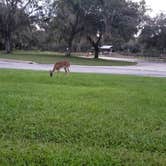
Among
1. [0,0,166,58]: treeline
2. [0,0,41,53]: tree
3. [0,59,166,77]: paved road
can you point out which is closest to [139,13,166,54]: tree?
[0,0,166,58]: treeline

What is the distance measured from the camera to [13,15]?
160 ft

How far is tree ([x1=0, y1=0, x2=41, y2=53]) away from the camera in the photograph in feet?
158

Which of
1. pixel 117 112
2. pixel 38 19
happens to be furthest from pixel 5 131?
pixel 38 19

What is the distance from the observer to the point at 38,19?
53406 mm

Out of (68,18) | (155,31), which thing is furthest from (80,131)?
(155,31)

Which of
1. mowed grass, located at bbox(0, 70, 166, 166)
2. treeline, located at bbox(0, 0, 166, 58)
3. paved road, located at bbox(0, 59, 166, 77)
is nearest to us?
mowed grass, located at bbox(0, 70, 166, 166)

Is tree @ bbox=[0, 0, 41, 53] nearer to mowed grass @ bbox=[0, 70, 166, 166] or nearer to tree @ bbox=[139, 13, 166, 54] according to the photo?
tree @ bbox=[139, 13, 166, 54]

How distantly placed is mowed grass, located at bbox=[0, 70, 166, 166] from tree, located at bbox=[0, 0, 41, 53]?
41.8m

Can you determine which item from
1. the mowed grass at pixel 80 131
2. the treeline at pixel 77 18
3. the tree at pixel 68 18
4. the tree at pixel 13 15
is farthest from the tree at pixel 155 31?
the mowed grass at pixel 80 131

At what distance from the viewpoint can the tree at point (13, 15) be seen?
158 feet

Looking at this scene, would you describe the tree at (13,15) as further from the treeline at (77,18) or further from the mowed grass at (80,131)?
the mowed grass at (80,131)

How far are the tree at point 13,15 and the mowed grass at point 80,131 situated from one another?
137ft

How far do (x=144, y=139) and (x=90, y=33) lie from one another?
44.9 m

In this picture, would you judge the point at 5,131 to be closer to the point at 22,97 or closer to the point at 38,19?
the point at 22,97
